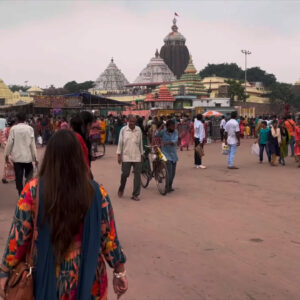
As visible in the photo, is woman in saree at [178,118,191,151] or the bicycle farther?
woman in saree at [178,118,191,151]

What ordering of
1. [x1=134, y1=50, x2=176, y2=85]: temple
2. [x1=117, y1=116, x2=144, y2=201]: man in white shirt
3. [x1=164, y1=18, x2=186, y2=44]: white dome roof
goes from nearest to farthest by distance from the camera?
[x1=117, y1=116, x2=144, y2=201]: man in white shirt
[x1=134, y1=50, x2=176, y2=85]: temple
[x1=164, y1=18, x2=186, y2=44]: white dome roof

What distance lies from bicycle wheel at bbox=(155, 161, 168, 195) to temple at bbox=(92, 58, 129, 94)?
215ft

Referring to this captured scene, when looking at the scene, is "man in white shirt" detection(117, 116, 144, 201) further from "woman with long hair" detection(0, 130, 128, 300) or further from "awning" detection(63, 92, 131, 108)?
"awning" detection(63, 92, 131, 108)

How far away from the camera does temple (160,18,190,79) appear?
82.4 meters

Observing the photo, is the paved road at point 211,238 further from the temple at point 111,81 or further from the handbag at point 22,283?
the temple at point 111,81

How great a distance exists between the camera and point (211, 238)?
227 inches

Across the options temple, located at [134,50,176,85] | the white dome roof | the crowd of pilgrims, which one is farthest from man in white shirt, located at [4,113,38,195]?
the white dome roof

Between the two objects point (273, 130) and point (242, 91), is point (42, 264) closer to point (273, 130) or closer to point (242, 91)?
point (273, 130)

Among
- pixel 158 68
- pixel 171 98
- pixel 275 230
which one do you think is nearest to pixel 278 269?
pixel 275 230

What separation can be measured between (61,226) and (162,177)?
22.1 feet

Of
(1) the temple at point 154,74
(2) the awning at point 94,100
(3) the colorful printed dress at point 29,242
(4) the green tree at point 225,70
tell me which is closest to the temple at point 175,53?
(1) the temple at point 154,74

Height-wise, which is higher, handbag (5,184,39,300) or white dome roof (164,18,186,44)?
white dome roof (164,18,186,44)

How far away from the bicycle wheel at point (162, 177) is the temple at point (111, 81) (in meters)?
65.4

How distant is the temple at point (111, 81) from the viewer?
248 feet
